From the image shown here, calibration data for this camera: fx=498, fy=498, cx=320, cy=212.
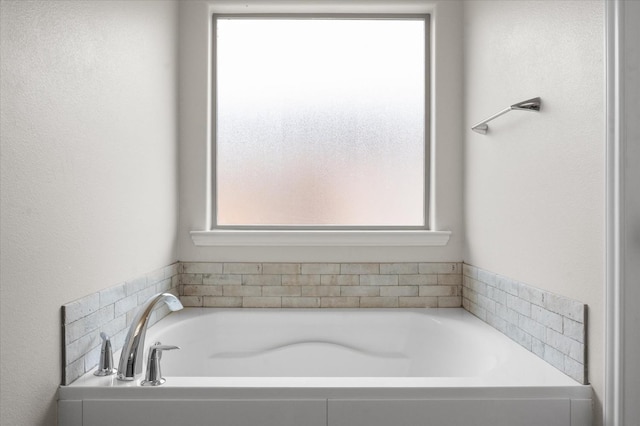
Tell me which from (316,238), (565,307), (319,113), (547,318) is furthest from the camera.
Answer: (319,113)

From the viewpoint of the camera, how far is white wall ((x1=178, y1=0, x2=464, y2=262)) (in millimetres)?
2488

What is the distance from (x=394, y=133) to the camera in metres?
2.59

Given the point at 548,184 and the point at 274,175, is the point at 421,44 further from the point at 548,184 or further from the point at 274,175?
the point at 548,184

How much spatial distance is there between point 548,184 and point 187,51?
71.0 inches

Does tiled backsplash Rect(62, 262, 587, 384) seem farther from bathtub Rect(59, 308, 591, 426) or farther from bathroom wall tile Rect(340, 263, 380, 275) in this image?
bathtub Rect(59, 308, 591, 426)

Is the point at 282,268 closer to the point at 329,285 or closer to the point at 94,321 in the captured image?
the point at 329,285

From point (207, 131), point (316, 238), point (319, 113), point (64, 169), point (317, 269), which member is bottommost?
point (317, 269)

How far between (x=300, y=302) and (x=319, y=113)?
3.19 ft

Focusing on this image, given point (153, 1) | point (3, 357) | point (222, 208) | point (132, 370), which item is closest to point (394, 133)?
point (222, 208)

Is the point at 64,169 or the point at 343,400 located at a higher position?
the point at 64,169

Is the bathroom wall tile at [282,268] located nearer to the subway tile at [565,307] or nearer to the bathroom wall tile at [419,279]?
the bathroom wall tile at [419,279]

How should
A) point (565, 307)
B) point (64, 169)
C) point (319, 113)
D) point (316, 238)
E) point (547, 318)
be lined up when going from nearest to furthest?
point (64, 169) < point (565, 307) < point (547, 318) < point (316, 238) < point (319, 113)

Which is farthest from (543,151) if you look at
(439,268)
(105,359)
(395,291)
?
(105,359)

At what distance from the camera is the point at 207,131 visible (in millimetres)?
2506
